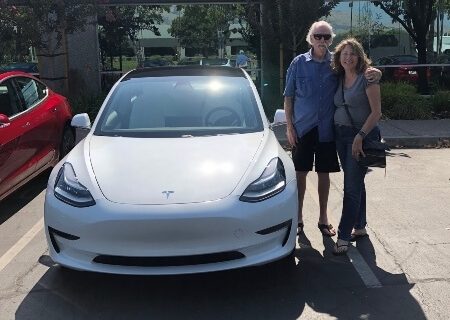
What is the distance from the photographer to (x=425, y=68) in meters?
12.8

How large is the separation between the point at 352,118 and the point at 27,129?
361 cm

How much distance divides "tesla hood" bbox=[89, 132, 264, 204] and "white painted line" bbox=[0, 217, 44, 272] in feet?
3.89

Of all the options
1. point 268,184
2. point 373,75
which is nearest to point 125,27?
point 373,75

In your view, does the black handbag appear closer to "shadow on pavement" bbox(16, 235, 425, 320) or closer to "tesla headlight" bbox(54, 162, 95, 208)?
"shadow on pavement" bbox(16, 235, 425, 320)

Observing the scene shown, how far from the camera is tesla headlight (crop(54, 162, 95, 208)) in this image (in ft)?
11.4

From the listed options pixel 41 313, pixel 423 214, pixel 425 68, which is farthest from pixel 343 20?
pixel 41 313

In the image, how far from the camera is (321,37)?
13.9 ft

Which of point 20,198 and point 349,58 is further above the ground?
point 349,58

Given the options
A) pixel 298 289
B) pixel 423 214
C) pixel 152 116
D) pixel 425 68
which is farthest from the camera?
pixel 425 68

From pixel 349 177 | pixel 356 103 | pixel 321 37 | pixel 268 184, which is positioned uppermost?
pixel 321 37

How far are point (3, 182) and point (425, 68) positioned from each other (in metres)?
10.3

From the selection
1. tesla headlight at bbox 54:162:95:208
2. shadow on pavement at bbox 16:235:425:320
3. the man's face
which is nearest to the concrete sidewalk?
the man's face

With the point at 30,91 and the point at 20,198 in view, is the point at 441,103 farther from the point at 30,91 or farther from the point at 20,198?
the point at 20,198

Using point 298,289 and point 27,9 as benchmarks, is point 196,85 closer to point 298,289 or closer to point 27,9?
point 298,289
